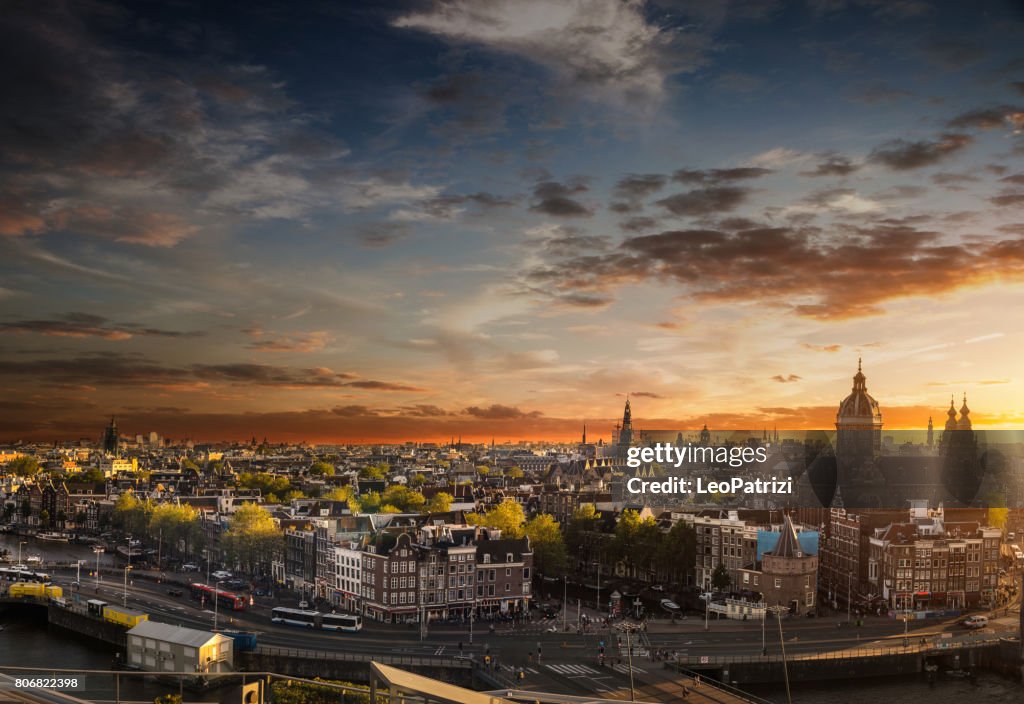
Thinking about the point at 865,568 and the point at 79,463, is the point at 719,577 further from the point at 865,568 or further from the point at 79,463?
the point at 79,463

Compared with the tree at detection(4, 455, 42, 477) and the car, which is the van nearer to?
the car

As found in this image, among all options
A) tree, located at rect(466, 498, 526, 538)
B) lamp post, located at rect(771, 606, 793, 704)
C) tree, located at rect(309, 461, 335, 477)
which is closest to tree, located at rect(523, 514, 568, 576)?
tree, located at rect(466, 498, 526, 538)

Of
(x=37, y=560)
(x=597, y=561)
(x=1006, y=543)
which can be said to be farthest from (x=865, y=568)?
(x=37, y=560)

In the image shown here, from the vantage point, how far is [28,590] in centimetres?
2862

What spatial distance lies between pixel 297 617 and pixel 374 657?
4.80m

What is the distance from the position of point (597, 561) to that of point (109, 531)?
26.0 m

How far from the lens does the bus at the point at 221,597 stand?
27609 mm

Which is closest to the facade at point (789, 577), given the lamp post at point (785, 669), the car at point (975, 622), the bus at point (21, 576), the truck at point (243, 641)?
the lamp post at point (785, 669)

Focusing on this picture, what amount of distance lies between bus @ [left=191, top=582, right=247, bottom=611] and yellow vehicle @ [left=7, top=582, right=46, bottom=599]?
163 inches

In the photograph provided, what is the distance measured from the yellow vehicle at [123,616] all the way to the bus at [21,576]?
5806mm

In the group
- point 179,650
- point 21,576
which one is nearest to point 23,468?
point 21,576

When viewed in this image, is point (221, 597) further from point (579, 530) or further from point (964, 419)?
point (964, 419)

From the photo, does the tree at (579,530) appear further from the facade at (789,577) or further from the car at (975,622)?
the car at (975,622)

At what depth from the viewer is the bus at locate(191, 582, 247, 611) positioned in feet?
90.6
